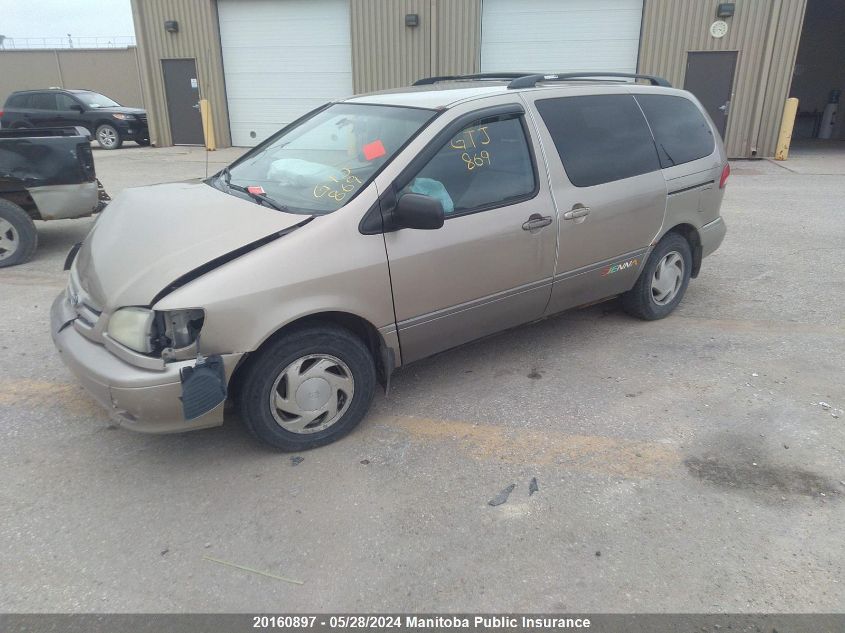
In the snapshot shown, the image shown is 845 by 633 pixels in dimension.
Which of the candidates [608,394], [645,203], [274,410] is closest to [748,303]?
[645,203]

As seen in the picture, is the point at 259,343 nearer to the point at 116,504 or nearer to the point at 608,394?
the point at 116,504

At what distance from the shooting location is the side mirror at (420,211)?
308 centimetres

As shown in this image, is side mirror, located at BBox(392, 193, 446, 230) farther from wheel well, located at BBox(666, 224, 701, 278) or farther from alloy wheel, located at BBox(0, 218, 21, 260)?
alloy wheel, located at BBox(0, 218, 21, 260)

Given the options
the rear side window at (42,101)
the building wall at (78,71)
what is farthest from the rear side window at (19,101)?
the building wall at (78,71)

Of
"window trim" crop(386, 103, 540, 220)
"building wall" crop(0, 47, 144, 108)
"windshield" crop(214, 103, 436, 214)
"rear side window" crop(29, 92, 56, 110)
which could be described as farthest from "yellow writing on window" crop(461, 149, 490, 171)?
"building wall" crop(0, 47, 144, 108)

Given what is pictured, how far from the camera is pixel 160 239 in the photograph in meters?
3.11

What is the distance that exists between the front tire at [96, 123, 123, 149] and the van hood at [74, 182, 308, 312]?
1597cm

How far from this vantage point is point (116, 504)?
286 cm

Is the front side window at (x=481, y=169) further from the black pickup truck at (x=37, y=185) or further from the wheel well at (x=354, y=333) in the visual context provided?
the black pickup truck at (x=37, y=185)

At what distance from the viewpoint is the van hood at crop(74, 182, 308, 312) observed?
2.89 metres

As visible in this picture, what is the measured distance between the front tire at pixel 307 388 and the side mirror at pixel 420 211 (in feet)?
2.19

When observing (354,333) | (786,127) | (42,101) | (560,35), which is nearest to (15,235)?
(354,333)

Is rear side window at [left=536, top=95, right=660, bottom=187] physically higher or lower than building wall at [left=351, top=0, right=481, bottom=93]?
lower
